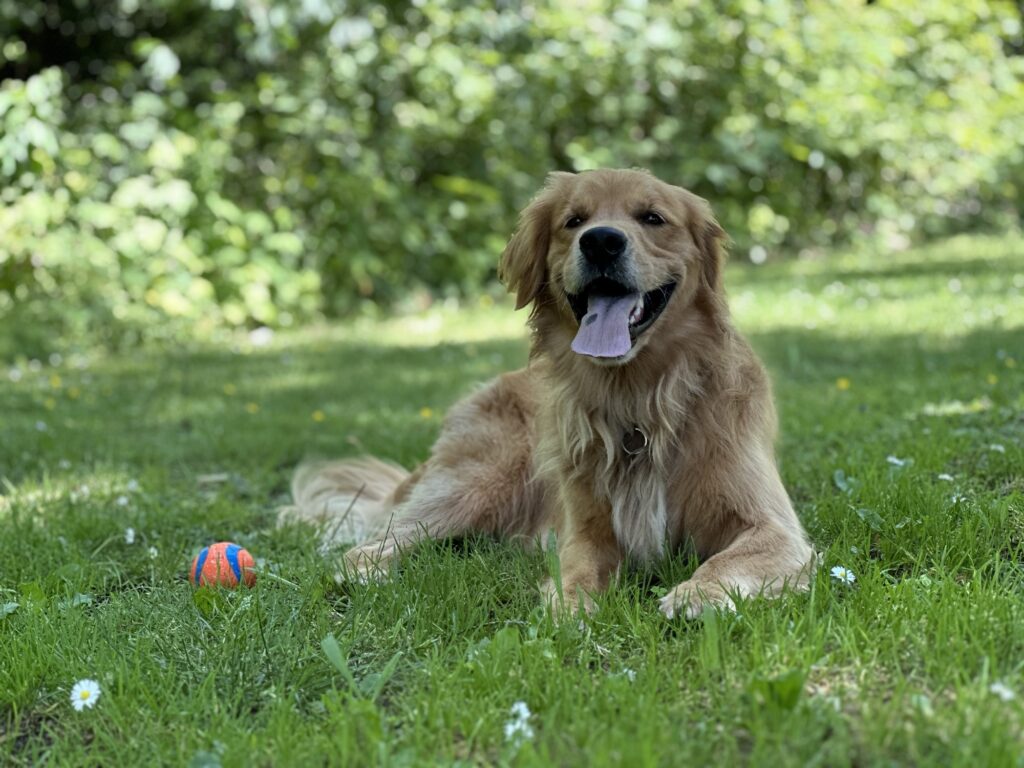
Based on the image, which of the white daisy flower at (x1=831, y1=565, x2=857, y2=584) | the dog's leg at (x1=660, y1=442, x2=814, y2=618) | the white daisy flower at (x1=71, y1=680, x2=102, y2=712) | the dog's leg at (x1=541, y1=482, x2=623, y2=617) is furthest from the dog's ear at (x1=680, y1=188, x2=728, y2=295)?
the white daisy flower at (x1=71, y1=680, x2=102, y2=712)

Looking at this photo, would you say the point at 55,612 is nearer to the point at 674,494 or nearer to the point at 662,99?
the point at 674,494

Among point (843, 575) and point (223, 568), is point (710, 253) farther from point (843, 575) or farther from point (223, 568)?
point (223, 568)

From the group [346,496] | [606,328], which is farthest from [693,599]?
[346,496]

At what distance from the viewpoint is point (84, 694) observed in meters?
2.20

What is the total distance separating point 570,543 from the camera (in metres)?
3.09

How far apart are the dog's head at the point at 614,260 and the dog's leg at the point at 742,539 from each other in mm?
454

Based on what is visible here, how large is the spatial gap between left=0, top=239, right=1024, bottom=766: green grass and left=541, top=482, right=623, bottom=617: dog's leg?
96 mm

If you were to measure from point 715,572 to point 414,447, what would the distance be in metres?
2.53

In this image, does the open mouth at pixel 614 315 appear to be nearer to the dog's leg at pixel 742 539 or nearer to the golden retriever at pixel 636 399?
the golden retriever at pixel 636 399

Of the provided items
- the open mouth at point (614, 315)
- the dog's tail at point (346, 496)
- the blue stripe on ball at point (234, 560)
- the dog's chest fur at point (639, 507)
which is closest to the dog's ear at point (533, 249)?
the open mouth at point (614, 315)

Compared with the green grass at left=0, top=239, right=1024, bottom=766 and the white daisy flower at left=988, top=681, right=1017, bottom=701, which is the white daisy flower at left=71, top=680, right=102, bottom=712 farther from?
the white daisy flower at left=988, top=681, right=1017, bottom=701

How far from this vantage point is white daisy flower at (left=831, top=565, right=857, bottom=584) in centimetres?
255

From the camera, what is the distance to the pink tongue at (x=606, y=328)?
3016 mm

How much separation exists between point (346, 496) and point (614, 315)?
1.52 metres
